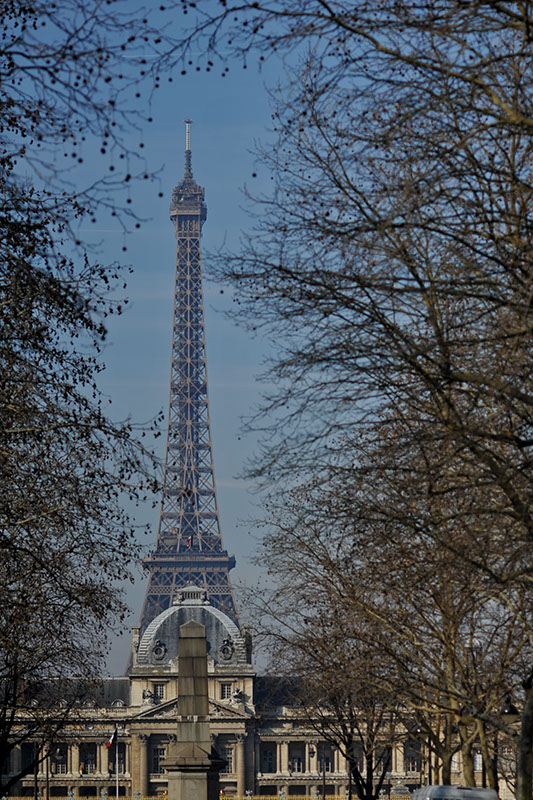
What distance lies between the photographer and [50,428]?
21453mm

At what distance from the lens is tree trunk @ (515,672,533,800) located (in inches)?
905

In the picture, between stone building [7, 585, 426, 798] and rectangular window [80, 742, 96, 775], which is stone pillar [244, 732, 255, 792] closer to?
stone building [7, 585, 426, 798]

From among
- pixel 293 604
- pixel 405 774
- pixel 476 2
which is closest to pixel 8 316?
pixel 476 2

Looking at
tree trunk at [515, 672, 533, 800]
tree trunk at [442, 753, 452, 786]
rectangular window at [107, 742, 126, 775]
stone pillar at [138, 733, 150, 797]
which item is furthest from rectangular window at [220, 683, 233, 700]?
tree trunk at [515, 672, 533, 800]

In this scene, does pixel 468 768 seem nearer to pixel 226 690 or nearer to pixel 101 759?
pixel 101 759

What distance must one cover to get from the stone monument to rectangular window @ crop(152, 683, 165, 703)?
115804mm

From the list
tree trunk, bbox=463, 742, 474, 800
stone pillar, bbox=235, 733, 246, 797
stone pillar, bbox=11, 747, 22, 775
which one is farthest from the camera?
stone pillar, bbox=235, 733, 246, 797

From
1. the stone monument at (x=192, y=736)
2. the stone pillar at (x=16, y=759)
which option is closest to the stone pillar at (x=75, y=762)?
the stone pillar at (x=16, y=759)

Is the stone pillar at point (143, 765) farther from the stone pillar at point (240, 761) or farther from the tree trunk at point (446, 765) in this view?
the tree trunk at point (446, 765)

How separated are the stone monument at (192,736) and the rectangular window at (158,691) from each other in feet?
380

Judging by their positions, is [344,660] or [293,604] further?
[293,604]

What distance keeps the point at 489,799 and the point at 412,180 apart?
1738 centimetres

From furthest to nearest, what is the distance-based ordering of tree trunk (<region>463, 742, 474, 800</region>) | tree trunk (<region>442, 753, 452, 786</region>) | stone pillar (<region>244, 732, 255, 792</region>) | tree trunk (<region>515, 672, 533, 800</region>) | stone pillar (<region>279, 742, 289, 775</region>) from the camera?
1. stone pillar (<region>279, 742, 289, 775</region>)
2. stone pillar (<region>244, 732, 255, 792</region>)
3. tree trunk (<region>442, 753, 452, 786</region>)
4. tree trunk (<region>463, 742, 474, 800</region>)
5. tree trunk (<region>515, 672, 533, 800</region>)

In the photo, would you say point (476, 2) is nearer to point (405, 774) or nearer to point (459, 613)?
point (459, 613)
